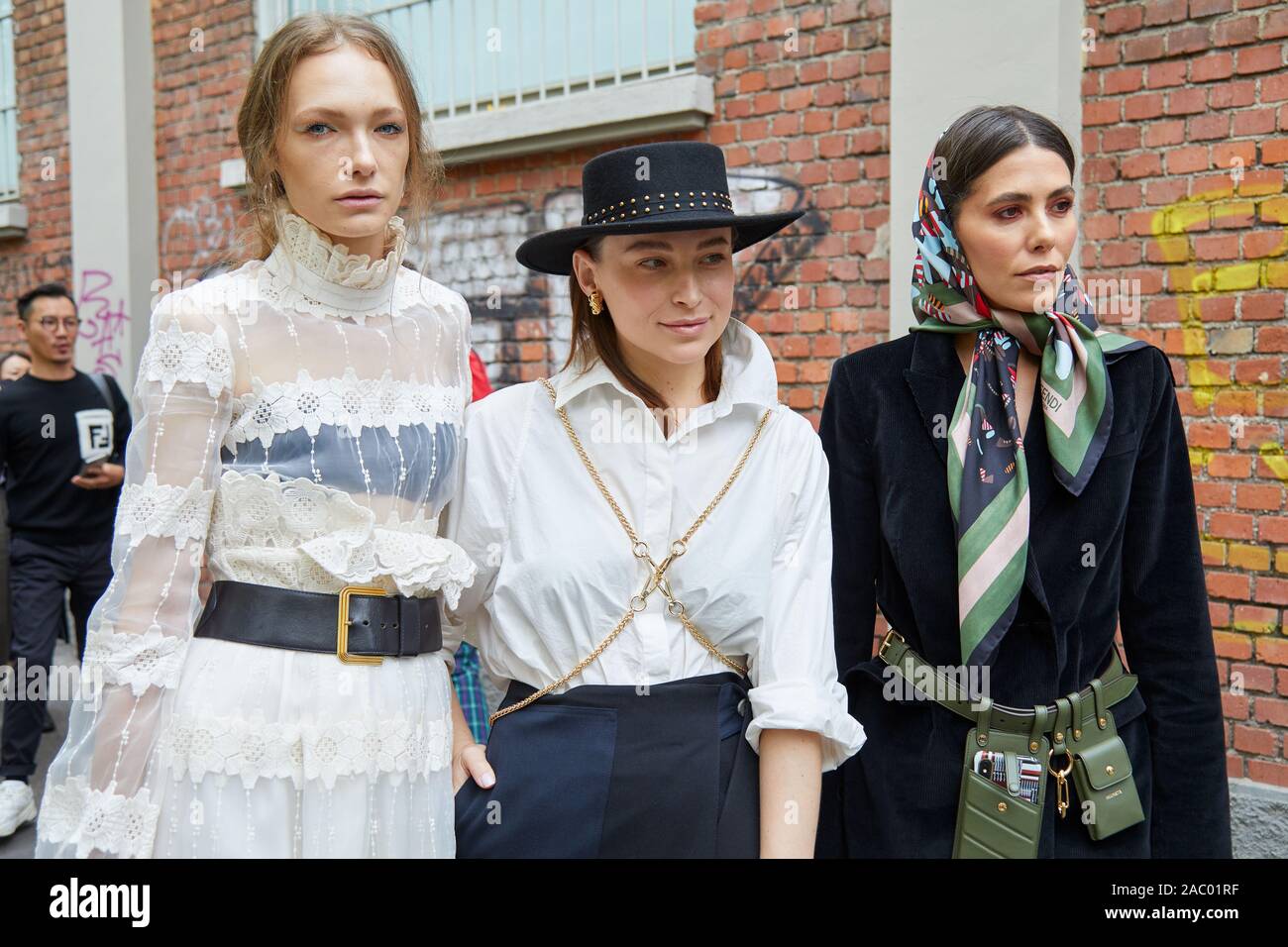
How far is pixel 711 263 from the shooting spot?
75.3 inches

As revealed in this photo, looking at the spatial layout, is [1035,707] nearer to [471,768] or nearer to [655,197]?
[471,768]

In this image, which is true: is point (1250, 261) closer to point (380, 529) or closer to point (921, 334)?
point (921, 334)

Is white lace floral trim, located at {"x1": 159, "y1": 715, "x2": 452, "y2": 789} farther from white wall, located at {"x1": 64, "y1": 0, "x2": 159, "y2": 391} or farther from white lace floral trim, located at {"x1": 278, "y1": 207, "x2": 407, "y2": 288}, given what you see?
white wall, located at {"x1": 64, "y1": 0, "x2": 159, "y2": 391}

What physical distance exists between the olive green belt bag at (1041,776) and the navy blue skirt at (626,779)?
456 millimetres

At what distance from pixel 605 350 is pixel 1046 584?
2.96ft

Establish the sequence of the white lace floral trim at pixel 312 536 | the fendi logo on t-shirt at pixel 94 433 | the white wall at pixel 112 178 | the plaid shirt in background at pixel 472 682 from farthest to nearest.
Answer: the white wall at pixel 112 178
the fendi logo on t-shirt at pixel 94 433
the plaid shirt in background at pixel 472 682
the white lace floral trim at pixel 312 536

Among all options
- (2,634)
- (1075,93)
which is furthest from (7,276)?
(1075,93)

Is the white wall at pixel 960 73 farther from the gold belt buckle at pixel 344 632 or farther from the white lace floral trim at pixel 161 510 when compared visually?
the white lace floral trim at pixel 161 510

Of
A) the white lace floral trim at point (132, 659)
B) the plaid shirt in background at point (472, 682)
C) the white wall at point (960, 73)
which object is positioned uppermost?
the white wall at point (960, 73)

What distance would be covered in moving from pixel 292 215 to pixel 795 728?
115 centimetres

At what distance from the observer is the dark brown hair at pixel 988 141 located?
6.94 feet

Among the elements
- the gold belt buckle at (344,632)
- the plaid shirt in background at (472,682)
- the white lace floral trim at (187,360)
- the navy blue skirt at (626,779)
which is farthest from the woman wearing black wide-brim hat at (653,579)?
the plaid shirt in background at (472,682)

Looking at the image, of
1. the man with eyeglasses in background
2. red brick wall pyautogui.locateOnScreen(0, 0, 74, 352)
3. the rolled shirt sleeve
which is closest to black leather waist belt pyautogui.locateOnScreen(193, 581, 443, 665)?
the rolled shirt sleeve

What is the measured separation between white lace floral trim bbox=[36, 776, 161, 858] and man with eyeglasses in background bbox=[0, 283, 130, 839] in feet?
12.2
